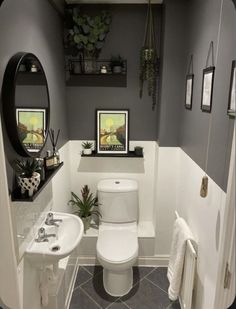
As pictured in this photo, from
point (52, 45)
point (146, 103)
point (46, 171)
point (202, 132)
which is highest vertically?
point (52, 45)

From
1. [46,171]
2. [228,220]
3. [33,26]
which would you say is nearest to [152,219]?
[46,171]

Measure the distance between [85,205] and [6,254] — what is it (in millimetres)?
1616

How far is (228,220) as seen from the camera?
86 cm

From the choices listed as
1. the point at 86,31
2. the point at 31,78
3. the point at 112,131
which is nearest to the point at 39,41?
the point at 31,78

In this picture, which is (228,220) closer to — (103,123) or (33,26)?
(33,26)

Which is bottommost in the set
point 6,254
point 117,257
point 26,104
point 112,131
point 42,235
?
point 117,257

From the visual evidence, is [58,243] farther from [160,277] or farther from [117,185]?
[160,277]

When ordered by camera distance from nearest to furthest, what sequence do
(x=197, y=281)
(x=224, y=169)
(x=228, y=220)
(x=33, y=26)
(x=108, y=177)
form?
(x=228, y=220)
(x=224, y=169)
(x=33, y=26)
(x=197, y=281)
(x=108, y=177)

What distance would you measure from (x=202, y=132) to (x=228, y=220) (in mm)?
833

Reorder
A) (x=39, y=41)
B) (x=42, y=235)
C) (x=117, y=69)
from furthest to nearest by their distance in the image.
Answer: (x=117, y=69) < (x=39, y=41) < (x=42, y=235)

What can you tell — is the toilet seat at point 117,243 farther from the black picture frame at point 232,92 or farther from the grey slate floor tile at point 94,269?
the black picture frame at point 232,92

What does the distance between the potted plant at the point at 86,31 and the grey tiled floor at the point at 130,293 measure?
2.00m

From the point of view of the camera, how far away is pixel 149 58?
2215 millimetres

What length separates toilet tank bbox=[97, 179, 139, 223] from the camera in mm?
2393
